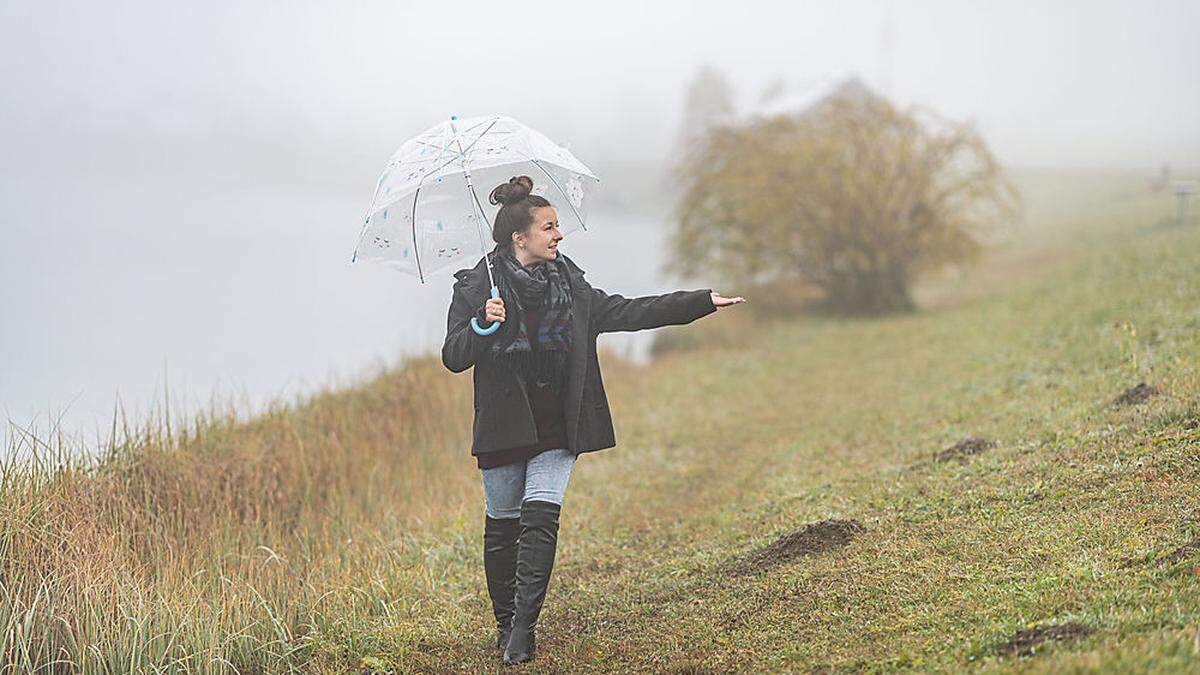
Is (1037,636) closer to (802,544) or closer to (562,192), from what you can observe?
(802,544)

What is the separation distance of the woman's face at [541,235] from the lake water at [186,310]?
3.49 metres

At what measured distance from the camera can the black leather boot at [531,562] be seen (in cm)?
459

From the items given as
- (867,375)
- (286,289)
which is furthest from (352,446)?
(286,289)

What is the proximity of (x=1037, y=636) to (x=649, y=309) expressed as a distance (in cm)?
201

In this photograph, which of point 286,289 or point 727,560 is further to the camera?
point 286,289

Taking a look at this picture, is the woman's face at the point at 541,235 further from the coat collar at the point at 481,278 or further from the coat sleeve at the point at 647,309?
the coat sleeve at the point at 647,309

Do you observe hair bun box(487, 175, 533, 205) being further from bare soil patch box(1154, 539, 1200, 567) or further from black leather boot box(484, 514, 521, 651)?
bare soil patch box(1154, 539, 1200, 567)

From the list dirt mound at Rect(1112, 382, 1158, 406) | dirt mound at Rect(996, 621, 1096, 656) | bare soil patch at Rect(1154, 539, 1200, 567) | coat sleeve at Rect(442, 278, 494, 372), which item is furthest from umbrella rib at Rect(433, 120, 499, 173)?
dirt mound at Rect(1112, 382, 1158, 406)

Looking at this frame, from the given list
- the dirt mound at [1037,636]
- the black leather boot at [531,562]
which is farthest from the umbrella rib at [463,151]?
the dirt mound at [1037,636]

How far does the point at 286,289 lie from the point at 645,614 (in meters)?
21.9

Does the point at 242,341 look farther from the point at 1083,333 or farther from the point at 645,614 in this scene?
the point at 645,614

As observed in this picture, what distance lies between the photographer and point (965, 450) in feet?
23.6

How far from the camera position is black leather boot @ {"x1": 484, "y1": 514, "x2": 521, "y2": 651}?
16.0 ft

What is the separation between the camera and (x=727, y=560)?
231 inches
